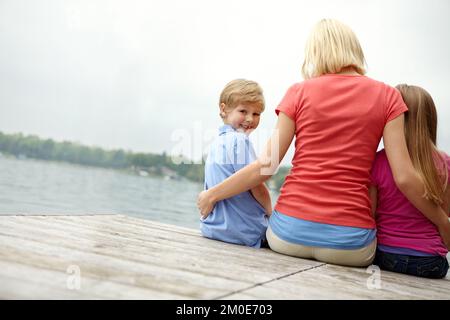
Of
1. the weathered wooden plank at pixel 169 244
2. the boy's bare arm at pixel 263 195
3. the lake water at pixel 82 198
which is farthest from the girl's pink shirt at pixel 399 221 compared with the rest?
the lake water at pixel 82 198

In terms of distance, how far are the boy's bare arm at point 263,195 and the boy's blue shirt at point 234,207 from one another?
3cm

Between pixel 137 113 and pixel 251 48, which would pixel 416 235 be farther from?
pixel 137 113

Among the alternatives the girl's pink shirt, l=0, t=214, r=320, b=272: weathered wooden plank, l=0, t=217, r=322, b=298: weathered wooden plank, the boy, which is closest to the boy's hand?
the boy

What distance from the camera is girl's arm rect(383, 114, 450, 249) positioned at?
79.4 inches

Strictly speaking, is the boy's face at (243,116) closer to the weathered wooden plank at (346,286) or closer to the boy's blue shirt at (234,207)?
the boy's blue shirt at (234,207)

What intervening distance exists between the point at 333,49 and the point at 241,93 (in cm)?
59

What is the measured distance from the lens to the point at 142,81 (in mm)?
60031

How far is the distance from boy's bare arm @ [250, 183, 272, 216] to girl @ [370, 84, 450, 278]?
1.73ft

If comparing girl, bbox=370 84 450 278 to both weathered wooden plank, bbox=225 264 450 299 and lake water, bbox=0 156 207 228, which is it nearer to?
weathered wooden plank, bbox=225 264 450 299

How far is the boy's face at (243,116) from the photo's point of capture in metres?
2.61

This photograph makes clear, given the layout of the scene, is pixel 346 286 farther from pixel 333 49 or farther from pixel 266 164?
pixel 333 49

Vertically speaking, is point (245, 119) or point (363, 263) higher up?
point (245, 119)
